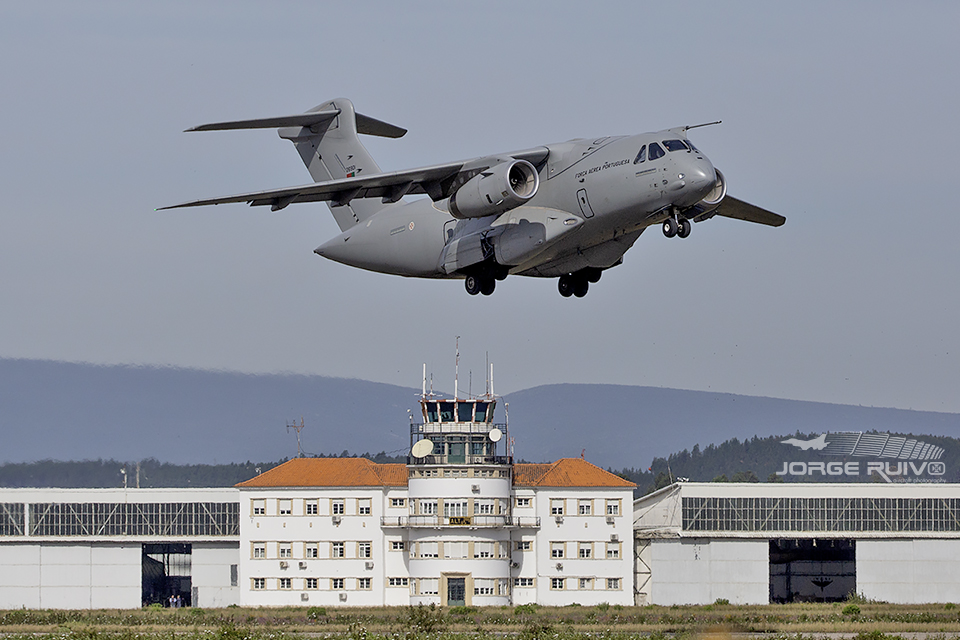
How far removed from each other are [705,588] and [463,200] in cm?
4406

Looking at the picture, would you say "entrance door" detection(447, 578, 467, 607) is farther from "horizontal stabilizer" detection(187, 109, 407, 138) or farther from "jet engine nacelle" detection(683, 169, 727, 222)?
"jet engine nacelle" detection(683, 169, 727, 222)

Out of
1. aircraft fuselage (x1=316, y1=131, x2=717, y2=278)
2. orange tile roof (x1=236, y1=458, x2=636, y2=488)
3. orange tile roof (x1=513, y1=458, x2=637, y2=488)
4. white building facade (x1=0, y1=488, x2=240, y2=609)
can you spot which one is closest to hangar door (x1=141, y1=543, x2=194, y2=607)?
white building facade (x1=0, y1=488, x2=240, y2=609)

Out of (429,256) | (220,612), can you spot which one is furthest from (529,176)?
(220,612)

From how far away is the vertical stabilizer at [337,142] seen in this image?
1352 inches

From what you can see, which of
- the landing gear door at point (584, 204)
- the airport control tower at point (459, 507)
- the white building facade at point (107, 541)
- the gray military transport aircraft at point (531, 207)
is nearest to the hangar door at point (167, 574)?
the white building facade at point (107, 541)

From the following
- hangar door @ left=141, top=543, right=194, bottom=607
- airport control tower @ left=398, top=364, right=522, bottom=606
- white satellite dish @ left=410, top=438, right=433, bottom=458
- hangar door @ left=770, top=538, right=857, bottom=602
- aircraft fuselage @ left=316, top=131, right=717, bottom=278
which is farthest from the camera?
hangar door @ left=141, top=543, right=194, bottom=607

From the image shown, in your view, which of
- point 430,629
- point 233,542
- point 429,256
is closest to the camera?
point 429,256

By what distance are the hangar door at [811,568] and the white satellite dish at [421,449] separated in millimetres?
19948

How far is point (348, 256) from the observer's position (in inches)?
1203

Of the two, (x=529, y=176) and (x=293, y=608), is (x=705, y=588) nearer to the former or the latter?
(x=293, y=608)

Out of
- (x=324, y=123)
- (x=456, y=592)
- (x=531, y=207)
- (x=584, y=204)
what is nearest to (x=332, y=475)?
(x=456, y=592)

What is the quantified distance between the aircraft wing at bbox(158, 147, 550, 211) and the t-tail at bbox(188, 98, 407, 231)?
16.9 ft

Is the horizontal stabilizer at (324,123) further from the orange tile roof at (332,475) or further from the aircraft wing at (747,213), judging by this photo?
the orange tile roof at (332,475)

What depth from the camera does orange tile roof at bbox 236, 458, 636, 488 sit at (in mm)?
64938
